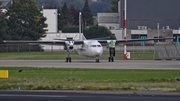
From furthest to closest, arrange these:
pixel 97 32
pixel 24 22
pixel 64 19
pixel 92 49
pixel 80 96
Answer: pixel 64 19, pixel 97 32, pixel 24 22, pixel 92 49, pixel 80 96

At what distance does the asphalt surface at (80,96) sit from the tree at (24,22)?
66.5 meters

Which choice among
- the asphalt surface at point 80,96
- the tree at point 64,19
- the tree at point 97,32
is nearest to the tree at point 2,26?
the tree at point 97,32

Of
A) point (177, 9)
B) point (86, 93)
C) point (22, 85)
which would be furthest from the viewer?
point (177, 9)

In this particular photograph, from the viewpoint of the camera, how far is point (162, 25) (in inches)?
4567

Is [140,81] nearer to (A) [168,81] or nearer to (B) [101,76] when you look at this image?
(A) [168,81]

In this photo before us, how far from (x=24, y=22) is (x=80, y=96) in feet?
234

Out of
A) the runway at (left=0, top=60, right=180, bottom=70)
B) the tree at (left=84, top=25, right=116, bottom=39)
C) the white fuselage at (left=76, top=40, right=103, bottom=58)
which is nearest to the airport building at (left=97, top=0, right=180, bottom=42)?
the tree at (left=84, top=25, right=116, bottom=39)

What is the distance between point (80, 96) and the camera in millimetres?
23438

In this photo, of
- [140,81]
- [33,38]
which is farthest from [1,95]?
[33,38]

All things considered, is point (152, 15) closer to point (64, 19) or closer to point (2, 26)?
point (64, 19)

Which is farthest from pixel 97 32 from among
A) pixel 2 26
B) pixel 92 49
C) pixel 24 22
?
pixel 92 49

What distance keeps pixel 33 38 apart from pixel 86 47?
36.7 metres

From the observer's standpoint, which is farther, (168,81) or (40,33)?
(40,33)

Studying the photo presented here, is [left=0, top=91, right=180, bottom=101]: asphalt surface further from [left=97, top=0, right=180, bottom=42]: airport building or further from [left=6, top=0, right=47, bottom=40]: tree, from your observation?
[left=97, top=0, right=180, bottom=42]: airport building
